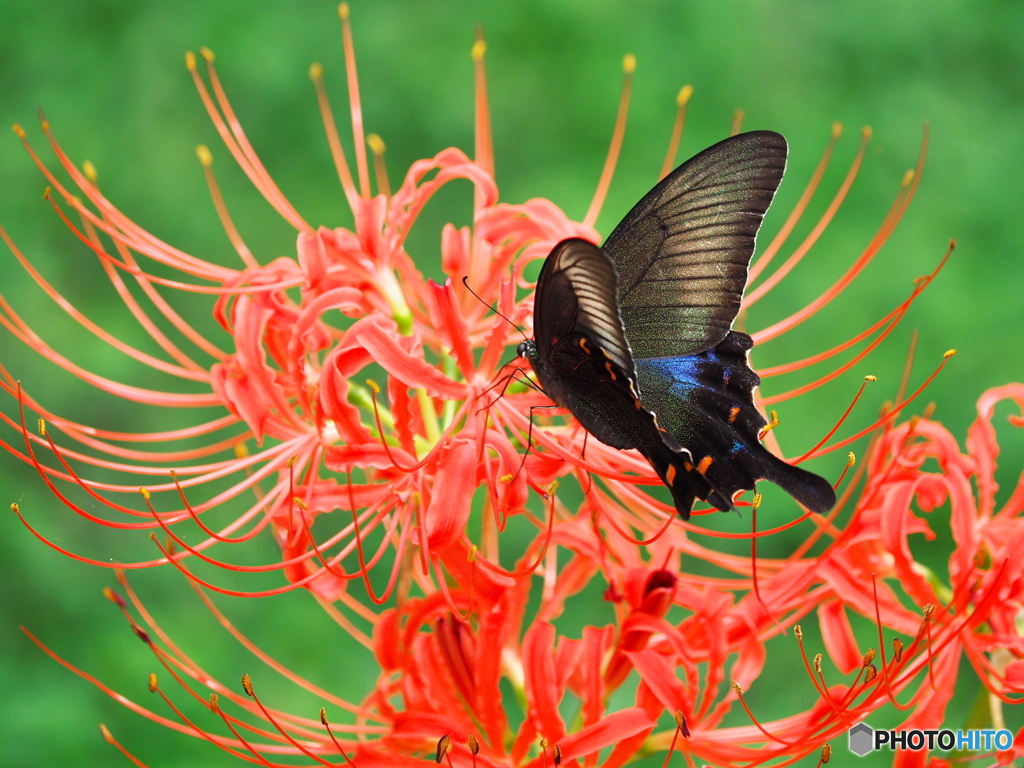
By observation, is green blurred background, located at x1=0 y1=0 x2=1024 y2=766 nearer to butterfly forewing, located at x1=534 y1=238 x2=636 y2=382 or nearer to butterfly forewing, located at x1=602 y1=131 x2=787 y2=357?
butterfly forewing, located at x1=602 y1=131 x2=787 y2=357

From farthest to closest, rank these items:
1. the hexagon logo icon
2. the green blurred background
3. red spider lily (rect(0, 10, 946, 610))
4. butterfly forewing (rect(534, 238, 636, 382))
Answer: the green blurred background < the hexagon logo icon < red spider lily (rect(0, 10, 946, 610)) < butterfly forewing (rect(534, 238, 636, 382))

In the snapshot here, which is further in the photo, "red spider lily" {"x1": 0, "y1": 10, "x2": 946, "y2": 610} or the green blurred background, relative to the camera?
the green blurred background

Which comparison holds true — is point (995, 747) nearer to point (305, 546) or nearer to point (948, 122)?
point (305, 546)

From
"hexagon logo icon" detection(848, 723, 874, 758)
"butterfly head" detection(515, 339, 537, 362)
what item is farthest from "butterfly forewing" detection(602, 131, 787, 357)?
"hexagon logo icon" detection(848, 723, 874, 758)

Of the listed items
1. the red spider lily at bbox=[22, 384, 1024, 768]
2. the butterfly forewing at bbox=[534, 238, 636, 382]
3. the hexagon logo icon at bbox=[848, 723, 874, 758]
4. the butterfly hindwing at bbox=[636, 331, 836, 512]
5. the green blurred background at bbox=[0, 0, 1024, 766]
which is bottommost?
the hexagon logo icon at bbox=[848, 723, 874, 758]

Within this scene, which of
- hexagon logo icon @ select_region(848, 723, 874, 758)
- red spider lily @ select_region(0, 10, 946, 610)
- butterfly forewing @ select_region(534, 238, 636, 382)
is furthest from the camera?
hexagon logo icon @ select_region(848, 723, 874, 758)

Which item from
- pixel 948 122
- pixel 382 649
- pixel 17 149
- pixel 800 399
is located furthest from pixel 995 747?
pixel 17 149

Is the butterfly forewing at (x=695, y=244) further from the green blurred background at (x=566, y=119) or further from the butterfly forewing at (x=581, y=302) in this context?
the green blurred background at (x=566, y=119)

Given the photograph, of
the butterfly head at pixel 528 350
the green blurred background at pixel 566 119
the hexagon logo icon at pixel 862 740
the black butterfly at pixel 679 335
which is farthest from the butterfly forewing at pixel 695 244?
the green blurred background at pixel 566 119
